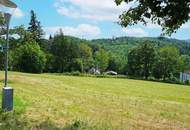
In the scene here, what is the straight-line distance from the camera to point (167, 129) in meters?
17.4

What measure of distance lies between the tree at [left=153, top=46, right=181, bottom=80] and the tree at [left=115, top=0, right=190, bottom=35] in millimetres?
120488

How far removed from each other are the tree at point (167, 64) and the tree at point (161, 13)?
4744 inches

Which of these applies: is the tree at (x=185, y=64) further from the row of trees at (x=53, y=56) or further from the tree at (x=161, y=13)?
the tree at (x=161, y=13)

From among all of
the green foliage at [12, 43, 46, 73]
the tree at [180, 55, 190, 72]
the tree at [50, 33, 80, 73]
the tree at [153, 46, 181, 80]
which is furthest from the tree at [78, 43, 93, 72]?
the green foliage at [12, 43, 46, 73]

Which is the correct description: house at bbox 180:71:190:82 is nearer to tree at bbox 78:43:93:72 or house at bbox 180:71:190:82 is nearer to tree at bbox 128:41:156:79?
tree at bbox 128:41:156:79

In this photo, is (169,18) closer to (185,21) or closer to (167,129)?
(185,21)

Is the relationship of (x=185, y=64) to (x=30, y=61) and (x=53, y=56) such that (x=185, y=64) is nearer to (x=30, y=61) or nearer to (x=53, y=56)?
(x=53, y=56)

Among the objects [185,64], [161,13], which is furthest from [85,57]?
[161,13]

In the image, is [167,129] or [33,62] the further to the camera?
[33,62]

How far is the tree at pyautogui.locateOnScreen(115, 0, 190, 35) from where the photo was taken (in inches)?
453

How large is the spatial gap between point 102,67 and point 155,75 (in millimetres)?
36703

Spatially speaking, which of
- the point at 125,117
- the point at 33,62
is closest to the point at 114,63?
the point at 33,62

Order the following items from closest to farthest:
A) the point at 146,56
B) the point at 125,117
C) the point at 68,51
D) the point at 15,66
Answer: the point at 125,117
the point at 15,66
the point at 146,56
the point at 68,51

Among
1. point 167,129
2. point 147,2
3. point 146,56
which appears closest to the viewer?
point 147,2
